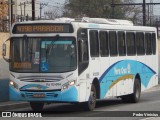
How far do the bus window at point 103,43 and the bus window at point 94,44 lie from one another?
415 mm

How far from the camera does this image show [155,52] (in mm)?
24922

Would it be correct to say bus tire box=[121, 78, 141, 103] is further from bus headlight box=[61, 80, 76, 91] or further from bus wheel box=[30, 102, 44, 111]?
bus headlight box=[61, 80, 76, 91]

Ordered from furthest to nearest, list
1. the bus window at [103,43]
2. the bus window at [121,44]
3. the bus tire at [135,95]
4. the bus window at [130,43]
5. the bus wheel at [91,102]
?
the bus tire at [135,95], the bus window at [130,43], the bus window at [121,44], the bus window at [103,43], the bus wheel at [91,102]

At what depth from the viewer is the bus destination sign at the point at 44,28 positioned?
17297mm

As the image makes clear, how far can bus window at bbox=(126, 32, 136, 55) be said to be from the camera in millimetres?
21641

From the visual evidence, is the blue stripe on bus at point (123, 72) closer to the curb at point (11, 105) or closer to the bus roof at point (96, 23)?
the bus roof at point (96, 23)

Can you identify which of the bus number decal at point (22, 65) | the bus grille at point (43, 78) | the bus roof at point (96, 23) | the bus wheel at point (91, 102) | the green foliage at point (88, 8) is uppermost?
the green foliage at point (88, 8)

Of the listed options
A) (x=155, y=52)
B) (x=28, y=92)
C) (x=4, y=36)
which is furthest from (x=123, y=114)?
(x=4, y=36)

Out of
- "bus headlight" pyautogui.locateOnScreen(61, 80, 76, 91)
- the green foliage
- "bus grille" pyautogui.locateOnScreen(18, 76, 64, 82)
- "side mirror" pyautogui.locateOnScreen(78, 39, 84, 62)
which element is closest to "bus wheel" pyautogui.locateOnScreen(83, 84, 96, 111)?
"bus headlight" pyautogui.locateOnScreen(61, 80, 76, 91)

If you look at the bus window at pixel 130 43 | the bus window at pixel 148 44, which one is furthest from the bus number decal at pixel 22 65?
the bus window at pixel 148 44

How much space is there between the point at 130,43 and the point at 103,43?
2.78 metres

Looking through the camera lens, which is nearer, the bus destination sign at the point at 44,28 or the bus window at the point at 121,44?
the bus destination sign at the point at 44,28

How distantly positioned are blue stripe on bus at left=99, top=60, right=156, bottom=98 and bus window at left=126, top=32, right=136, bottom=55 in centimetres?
40

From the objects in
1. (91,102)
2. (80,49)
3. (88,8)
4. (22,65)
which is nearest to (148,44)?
(91,102)
